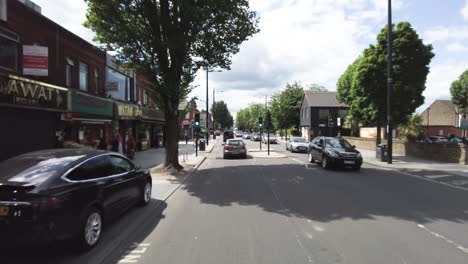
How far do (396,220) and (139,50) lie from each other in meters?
12.5

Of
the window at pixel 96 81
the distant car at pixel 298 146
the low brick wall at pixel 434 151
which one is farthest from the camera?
the distant car at pixel 298 146

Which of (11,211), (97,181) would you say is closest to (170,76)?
(97,181)

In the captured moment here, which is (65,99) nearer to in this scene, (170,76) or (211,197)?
(170,76)

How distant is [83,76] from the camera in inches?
804

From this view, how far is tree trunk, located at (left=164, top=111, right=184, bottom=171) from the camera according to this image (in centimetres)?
1705

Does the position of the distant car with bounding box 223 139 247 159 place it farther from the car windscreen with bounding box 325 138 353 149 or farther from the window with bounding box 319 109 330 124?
the window with bounding box 319 109 330 124

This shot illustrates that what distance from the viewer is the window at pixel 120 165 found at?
7555mm

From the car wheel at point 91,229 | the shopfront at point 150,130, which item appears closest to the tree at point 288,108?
the shopfront at point 150,130

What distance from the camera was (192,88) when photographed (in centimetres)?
1772

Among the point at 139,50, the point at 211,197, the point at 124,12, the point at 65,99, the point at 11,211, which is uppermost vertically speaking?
the point at 124,12

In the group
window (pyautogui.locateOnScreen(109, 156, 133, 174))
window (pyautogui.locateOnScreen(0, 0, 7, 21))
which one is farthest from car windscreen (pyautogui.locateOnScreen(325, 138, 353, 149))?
window (pyautogui.locateOnScreen(0, 0, 7, 21))

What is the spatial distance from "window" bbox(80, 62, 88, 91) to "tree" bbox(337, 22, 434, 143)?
1717 centimetres

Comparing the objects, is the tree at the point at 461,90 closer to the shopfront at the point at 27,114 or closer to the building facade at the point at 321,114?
the building facade at the point at 321,114

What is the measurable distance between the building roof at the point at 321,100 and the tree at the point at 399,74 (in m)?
35.9
